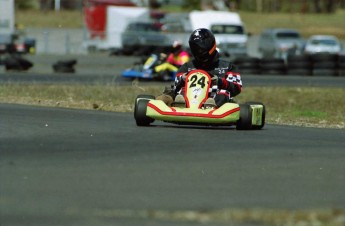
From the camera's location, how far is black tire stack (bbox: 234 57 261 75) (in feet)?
112

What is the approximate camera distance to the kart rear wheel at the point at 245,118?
1228cm

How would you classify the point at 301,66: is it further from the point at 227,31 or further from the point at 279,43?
the point at 279,43

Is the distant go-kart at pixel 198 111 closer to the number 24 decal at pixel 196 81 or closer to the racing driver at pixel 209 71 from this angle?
the number 24 decal at pixel 196 81

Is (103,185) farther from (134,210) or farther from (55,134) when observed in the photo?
(55,134)

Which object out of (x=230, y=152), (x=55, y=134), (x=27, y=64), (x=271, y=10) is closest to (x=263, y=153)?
(x=230, y=152)

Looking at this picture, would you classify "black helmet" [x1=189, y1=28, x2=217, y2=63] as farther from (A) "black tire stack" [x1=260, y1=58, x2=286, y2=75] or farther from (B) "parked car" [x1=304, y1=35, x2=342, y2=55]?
(B) "parked car" [x1=304, y1=35, x2=342, y2=55]

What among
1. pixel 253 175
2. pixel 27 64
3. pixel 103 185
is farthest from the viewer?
pixel 27 64

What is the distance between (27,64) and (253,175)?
25314mm

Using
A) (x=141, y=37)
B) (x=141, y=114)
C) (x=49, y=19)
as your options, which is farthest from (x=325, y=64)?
(x=49, y=19)

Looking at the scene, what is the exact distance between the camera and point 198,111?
12.0 m

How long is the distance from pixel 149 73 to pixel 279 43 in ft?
65.8

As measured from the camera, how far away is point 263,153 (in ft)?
31.7

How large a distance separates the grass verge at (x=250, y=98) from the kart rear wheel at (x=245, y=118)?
2932mm

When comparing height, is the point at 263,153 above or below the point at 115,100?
above
